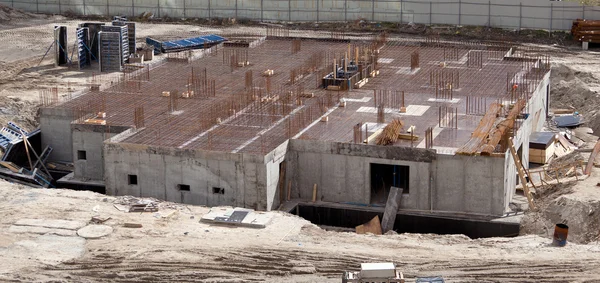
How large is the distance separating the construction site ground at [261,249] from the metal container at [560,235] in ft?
0.72

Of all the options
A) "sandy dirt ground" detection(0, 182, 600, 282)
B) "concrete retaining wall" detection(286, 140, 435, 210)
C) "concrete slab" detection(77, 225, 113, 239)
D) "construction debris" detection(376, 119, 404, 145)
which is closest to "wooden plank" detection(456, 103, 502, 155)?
"concrete retaining wall" detection(286, 140, 435, 210)

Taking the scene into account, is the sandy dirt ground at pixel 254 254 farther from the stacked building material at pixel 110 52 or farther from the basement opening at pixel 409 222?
the stacked building material at pixel 110 52

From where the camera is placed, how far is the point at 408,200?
3409cm

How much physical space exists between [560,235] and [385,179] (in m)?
7.91

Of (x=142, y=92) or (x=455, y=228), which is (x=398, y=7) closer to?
(x=142, y=92)

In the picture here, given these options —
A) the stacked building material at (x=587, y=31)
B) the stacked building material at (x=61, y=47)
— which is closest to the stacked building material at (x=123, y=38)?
the stacked building material at (x=61, y=47)

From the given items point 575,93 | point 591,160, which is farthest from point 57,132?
point 575,93

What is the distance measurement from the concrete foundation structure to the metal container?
432cm

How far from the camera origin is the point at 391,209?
3369 centimetres

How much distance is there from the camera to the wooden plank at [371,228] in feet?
108

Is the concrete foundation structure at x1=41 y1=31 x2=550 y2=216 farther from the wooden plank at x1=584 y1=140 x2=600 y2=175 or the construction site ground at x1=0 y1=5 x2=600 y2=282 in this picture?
the wooden plank at x1=584 y1=140 x2=600 y2=175

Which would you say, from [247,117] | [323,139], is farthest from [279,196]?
[247,117]

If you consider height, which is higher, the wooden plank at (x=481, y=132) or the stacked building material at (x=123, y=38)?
the stacked building material at (x=123, y=38)

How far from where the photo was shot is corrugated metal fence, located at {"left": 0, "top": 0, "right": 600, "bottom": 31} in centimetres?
5762
